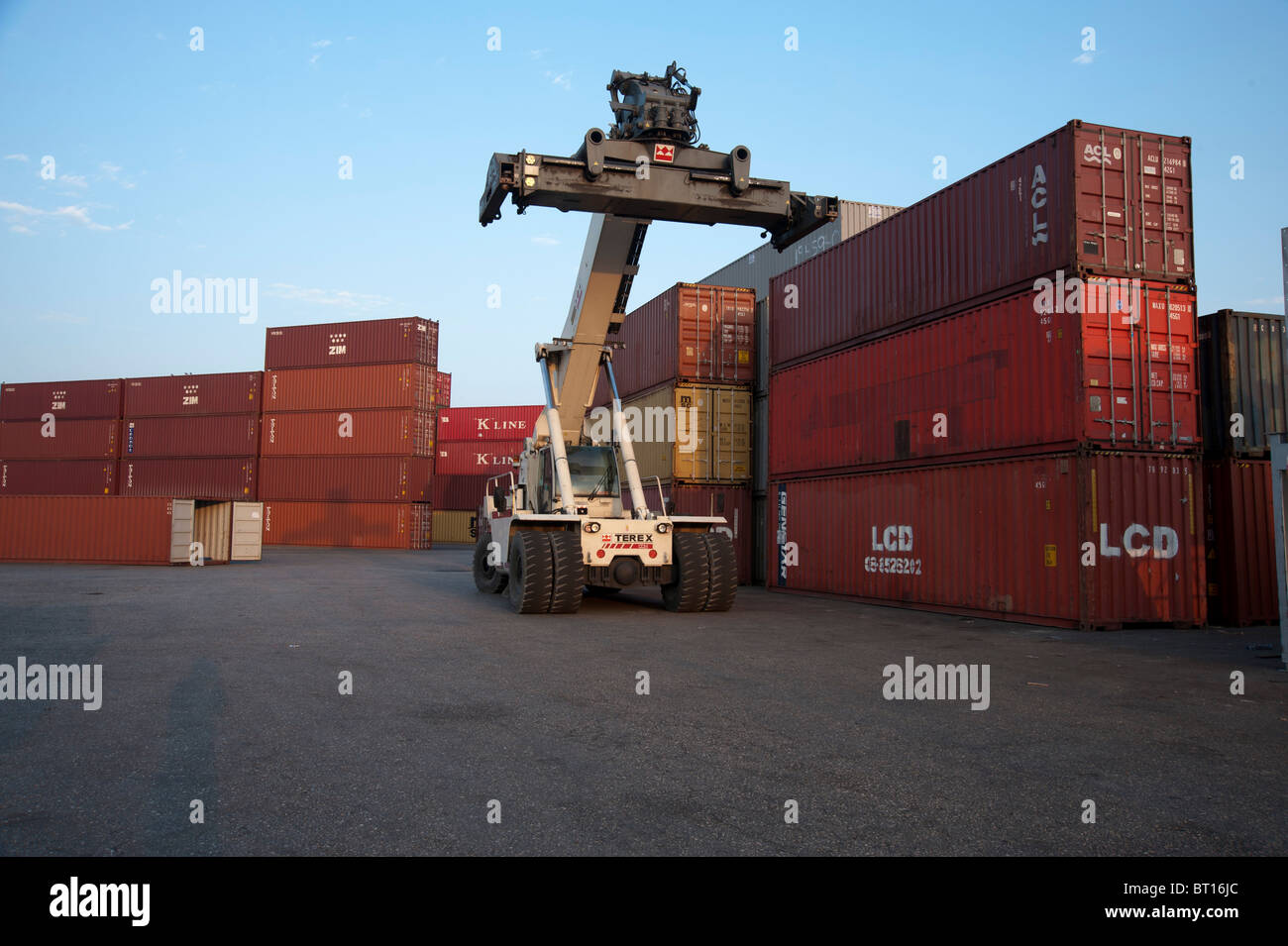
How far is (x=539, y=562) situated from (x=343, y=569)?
12303 millimetres

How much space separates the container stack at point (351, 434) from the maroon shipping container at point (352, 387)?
0.04 m

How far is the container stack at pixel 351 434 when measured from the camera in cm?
3666

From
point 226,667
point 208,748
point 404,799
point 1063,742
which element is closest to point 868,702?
point 1063,742

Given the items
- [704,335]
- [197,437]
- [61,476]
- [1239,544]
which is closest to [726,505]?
[704,335]

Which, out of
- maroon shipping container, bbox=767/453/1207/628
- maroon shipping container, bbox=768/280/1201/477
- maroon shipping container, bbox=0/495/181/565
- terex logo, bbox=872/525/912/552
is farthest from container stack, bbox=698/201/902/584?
maroon shipping container, bbox=0/495/181/565

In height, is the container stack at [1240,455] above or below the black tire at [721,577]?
above

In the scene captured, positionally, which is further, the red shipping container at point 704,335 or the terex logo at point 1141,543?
the red shipping container at point 704,335

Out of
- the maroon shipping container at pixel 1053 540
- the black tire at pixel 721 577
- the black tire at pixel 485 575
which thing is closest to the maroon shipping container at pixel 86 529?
the black tire at pixel 485 575

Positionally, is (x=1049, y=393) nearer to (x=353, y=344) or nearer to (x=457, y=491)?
(x=353, y=344)

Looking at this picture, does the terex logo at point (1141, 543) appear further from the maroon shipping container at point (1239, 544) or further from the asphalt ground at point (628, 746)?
the maroon shipping container at point (1239, 544)

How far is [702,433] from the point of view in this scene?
19.5 metres

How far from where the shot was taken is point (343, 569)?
73.5ft

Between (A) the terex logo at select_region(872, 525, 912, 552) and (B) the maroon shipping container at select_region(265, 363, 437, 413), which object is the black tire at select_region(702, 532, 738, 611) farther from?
(B) the maroon shipping container at select_region(265, 363, 437, 413)

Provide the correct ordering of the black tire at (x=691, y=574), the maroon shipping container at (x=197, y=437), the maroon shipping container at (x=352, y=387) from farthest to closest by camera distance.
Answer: the maroon shipping container at (x=197, y=437) → the maroon shipping container at (x=352, y=387) → the black tire at (x=691, y=574)
